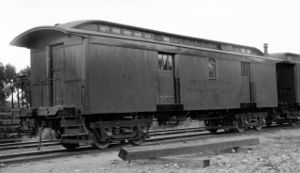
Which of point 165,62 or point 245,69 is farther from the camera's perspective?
point 245,69

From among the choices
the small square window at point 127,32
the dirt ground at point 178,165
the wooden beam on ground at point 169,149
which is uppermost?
the small square window at point 127,32

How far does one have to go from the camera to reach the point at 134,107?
1166cm

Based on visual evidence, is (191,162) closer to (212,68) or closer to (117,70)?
(117,70)

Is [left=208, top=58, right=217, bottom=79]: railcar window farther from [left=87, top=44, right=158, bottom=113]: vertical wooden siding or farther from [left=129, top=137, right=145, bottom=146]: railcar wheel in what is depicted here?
[left=129, top=137, right=145, bottom=146]: railcar wheel

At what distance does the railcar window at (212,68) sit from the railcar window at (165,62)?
2183 millimetres

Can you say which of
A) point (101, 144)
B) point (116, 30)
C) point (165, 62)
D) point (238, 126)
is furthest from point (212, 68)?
point (101, 144)

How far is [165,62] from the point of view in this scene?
42.7ft

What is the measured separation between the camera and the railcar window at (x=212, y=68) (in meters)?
14.7

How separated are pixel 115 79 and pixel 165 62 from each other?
2.48 metres

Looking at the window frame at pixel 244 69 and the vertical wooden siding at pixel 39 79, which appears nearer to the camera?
the vertical wooden siding at pixel 39 79

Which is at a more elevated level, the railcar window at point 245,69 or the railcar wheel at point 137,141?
the railcar window at point 245,69

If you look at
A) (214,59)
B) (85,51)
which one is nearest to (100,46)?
(85,51)

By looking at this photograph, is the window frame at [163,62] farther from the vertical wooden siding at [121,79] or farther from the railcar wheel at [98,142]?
the railcar wheel at [98,142]

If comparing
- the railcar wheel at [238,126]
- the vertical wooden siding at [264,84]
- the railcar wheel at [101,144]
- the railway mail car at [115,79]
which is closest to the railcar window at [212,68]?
the railway mail car at [115,79]
